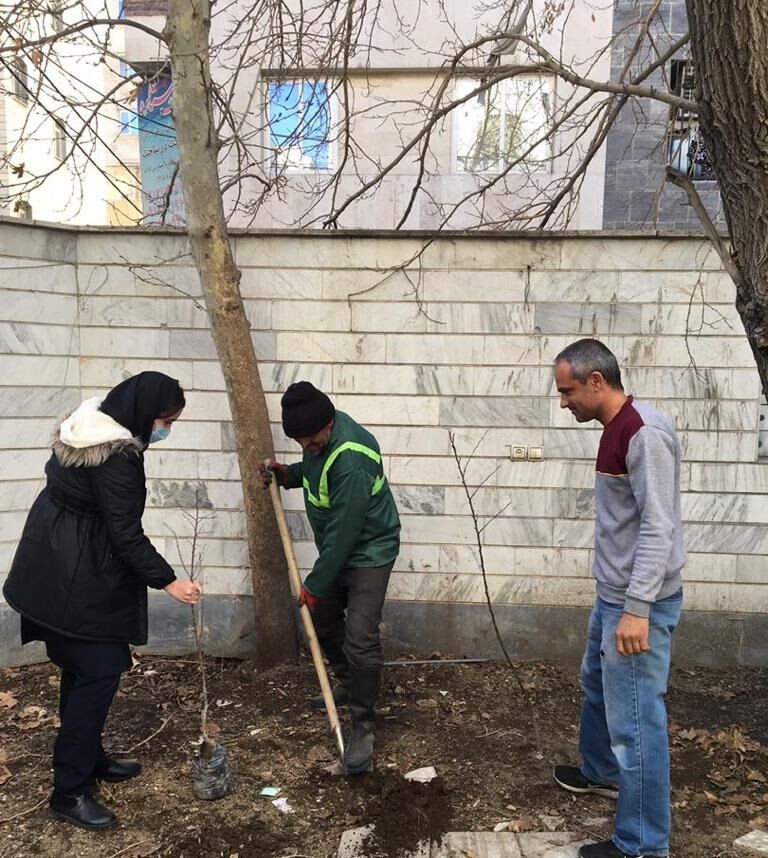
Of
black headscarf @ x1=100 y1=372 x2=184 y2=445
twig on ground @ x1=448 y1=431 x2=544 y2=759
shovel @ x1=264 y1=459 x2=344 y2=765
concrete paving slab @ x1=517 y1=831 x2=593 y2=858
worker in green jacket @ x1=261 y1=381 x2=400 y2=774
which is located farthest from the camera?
twig on ground @ x1=448 y1=431 x2=544 y2=759

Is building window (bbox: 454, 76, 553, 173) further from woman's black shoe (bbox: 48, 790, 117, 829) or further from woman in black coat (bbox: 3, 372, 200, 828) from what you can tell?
woman's black shoe (bbox: 48, 790, 117, 829)

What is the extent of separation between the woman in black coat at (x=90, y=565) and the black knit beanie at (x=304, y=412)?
50 cm

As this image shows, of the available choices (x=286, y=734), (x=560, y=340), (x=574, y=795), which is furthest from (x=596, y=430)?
(x=286, y=734)

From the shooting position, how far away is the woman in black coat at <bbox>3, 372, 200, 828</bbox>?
9.12 feet

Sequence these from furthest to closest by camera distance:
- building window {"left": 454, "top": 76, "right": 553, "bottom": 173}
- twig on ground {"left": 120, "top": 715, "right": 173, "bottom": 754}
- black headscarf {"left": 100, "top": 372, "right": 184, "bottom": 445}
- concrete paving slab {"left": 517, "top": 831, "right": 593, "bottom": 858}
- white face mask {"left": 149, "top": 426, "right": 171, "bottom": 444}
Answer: building window {"left": 454, "top": 76, "right": 553, "bottom": 173} → twig on ground {"left": 120, "top": 715, "right": 173, "bottom": 754} → white face mask {"left": 149, "top": 426, "right": 171, "bottom": 444} → black headscarf {"left": 100, "top": 372, "right": 184, "bottom": 445} → concrete paving slab {"left": 517, "top": 831, "right": 593, "bottom": 858}

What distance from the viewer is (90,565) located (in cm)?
284

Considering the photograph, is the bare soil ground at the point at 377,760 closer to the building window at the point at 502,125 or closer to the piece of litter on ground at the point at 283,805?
the piece of litter on ground at the point at 283,805

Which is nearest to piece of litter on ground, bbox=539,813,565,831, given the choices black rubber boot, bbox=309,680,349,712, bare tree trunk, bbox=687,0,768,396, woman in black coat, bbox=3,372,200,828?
black rubber boot, bbox=309,680,349,712

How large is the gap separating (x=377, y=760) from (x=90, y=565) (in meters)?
1.71

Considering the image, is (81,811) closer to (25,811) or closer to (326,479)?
(25,811)

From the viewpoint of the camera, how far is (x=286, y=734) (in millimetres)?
3697

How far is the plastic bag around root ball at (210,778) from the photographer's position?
309 centimetres

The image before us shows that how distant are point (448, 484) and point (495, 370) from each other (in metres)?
0.81

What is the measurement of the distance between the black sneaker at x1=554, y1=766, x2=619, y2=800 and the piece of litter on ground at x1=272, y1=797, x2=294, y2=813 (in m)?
1.23
